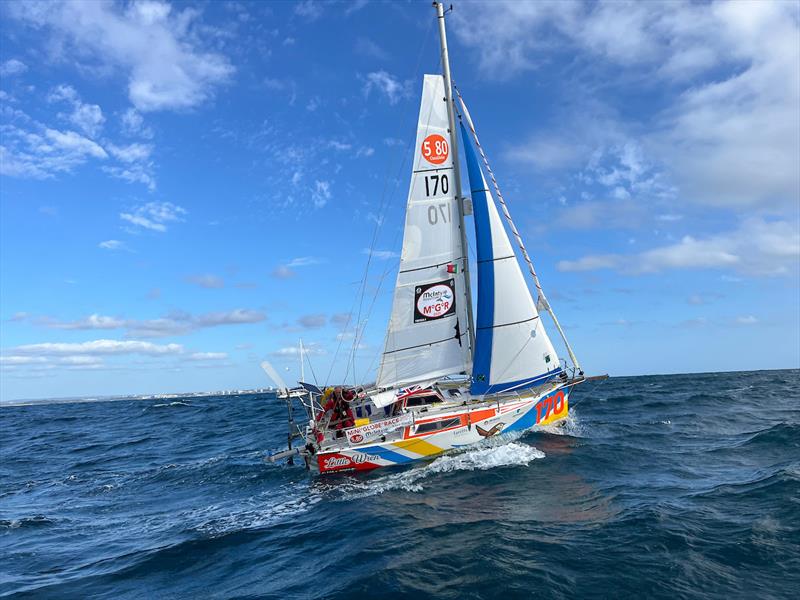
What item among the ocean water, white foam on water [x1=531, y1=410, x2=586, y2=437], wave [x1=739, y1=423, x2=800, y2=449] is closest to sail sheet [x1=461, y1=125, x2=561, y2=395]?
the ocean water

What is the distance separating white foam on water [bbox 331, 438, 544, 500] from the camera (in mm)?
13648

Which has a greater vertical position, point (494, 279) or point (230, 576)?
point (494, 279)

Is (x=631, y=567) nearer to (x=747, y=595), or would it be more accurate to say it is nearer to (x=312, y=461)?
(x=747, y=595)

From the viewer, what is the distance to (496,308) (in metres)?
17.0

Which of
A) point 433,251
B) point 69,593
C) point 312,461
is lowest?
point 69,593

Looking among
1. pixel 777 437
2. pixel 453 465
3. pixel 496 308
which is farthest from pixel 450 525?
pixel 777 437

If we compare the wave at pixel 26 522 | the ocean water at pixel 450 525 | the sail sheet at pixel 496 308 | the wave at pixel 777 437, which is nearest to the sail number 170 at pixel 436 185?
the sail sheet at pixel 496 308

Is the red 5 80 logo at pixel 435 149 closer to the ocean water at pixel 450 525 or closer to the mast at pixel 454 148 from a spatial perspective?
the mast at pixel 454 148

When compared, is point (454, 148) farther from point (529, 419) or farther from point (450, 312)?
point (529, 419)

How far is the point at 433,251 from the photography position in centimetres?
1702

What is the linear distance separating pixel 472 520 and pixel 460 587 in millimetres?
3200

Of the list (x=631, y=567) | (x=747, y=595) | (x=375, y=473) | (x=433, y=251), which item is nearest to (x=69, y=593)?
(x=375, y=473)

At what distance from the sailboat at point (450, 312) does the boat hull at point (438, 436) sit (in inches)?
2.7

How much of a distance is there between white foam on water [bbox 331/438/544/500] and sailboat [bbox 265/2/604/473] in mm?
657
